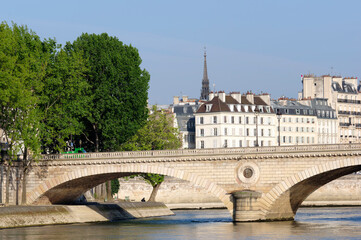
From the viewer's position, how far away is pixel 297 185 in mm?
69375

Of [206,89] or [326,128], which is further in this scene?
[206,89]

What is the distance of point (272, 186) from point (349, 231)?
331 inches

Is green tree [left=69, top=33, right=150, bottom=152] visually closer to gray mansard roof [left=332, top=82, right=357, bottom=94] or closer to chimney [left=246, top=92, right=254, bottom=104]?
chimney [left=246, top=92, right=254, bottom=104]

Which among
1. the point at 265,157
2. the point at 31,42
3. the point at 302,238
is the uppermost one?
the point at 31,42

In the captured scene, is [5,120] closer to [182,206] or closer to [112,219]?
[112,219]

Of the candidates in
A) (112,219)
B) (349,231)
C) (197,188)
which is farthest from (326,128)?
(349,231)

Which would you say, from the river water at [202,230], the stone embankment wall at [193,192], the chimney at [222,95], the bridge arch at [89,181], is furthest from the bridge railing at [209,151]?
the chimney at [222,95]

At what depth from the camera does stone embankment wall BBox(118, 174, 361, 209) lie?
109m

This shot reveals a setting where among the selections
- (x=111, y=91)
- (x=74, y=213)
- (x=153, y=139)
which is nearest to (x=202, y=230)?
(x=74, y=213)

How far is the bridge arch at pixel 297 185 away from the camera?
67.1 metres

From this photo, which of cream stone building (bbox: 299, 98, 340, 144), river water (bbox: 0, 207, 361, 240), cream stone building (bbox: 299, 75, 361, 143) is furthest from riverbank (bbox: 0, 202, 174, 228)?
cream stone building (bbox: 299, 75, 361, 143)

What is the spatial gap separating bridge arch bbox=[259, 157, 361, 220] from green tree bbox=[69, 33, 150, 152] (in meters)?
18.2

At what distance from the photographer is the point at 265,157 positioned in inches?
2729

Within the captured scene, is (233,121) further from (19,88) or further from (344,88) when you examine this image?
(19,88)
